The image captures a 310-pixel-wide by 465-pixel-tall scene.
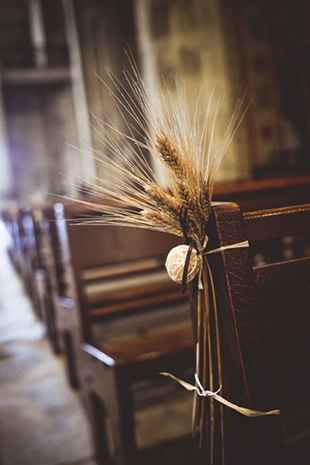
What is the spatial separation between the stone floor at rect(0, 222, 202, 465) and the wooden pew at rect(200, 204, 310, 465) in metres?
1.04

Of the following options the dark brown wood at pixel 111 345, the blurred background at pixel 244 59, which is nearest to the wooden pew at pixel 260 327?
the dark brown wood at pixel 111 345

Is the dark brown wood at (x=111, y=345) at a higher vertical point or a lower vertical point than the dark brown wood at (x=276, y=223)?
lower

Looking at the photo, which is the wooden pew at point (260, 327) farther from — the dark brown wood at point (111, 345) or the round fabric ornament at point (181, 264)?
the dark brown wood at point (111, 345)

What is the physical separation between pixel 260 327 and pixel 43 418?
162 cm

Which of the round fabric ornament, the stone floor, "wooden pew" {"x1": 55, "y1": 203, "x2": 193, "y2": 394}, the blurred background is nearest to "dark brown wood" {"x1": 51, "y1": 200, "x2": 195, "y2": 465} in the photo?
"wooden pew" {"x1": 55, "y1": 203, "x2": 193, "y2": 394}

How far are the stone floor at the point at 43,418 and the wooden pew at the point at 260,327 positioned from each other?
1.04m

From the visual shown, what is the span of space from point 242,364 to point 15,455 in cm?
141

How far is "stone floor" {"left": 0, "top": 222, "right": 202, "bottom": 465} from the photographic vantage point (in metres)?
1.62

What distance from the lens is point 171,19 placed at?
5781mm

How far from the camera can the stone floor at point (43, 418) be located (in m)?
1.62

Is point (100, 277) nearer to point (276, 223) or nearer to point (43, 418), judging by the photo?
point (43, 418)

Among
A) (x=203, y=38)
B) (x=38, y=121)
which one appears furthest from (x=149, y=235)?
(x=38, y=121)

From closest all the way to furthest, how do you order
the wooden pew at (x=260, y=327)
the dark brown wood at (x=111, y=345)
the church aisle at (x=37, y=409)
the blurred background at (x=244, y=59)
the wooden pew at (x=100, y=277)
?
the wooden pew at (x=260, y=327)
the dark brown wood at (x=111, y=345)
the wooden pew at (x=100, y=277)
the church aisle at (x=37, y=409)
the blurred background at (x=244, y=59)

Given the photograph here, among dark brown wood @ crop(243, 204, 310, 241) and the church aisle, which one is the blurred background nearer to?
the church aisle
